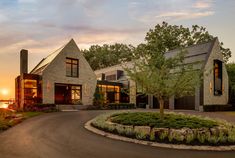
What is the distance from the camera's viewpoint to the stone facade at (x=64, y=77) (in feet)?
96.8

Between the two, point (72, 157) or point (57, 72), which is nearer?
point (72, 157)

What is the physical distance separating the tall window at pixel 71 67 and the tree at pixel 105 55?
39.7m

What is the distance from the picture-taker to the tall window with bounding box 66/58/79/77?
32.1 m

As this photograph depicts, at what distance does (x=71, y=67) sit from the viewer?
106ft

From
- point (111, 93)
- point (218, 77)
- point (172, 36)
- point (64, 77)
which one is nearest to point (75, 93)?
point (64, 77)

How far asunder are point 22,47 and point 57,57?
6.36 metres

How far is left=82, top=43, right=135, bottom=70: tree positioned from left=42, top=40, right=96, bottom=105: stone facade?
1522 inches

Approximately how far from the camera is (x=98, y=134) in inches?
484

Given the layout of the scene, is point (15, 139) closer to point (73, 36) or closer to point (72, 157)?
point (72, 157)

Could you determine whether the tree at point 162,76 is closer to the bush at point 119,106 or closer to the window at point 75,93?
the bush at point 119,106

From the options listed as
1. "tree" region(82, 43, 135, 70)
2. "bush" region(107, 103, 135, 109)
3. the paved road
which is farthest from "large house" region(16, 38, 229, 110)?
"tree" region(82, 43, 135, 70)

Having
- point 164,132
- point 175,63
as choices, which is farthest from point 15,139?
point 175,63

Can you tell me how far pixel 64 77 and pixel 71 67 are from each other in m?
1.89

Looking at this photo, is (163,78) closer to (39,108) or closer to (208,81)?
(39,108)
